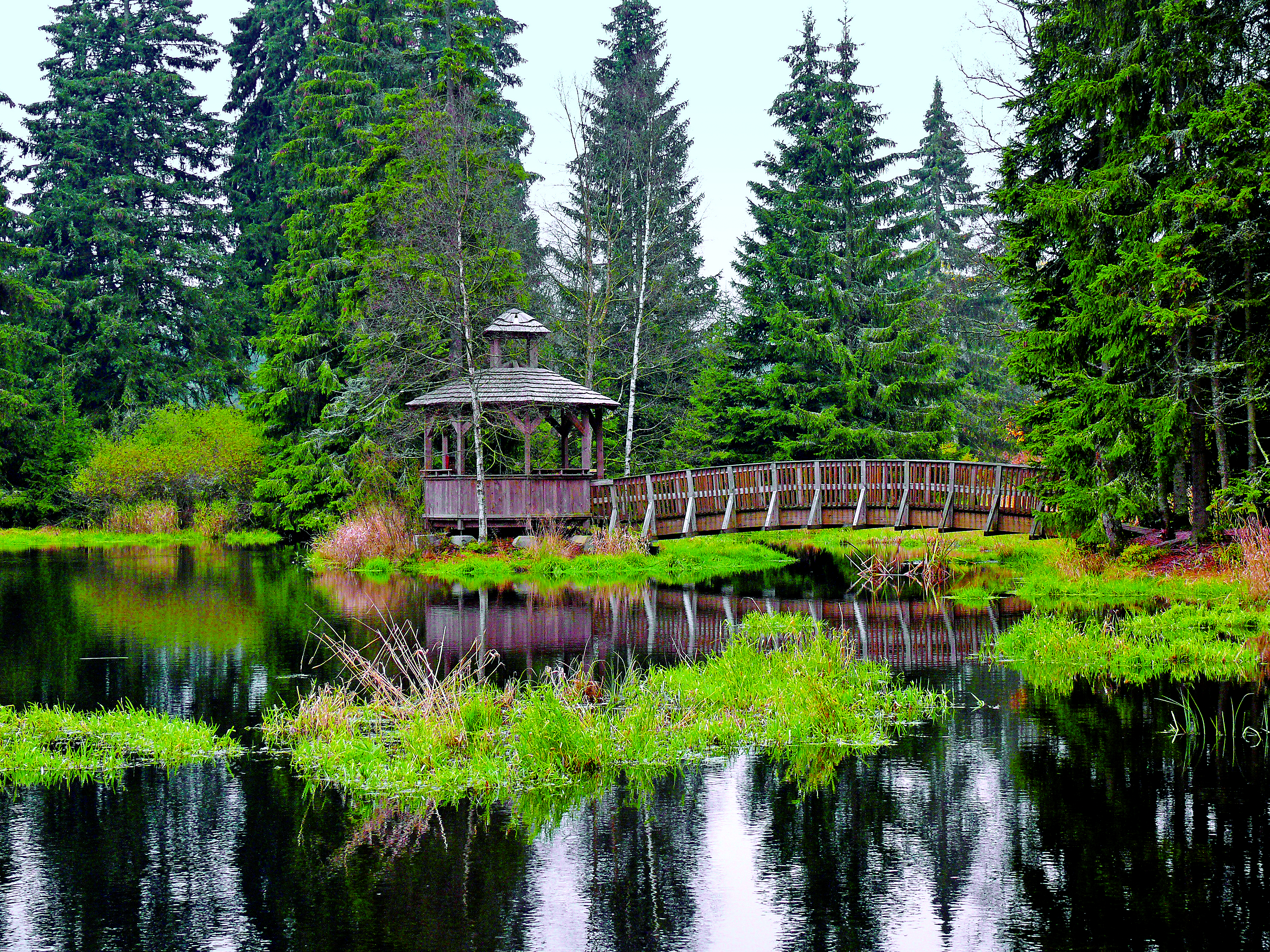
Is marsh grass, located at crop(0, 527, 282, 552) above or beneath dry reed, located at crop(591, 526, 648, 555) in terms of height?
above

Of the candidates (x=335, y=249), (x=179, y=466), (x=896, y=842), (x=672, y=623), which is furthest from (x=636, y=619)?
(x=179, y=466)

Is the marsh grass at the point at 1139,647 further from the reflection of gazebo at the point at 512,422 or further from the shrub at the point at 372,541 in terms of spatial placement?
the shrub at the point at 372,541

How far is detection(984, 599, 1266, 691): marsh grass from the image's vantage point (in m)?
12.5

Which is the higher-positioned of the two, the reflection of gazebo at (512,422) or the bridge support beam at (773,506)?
the reflection of gazebo at (512,422)

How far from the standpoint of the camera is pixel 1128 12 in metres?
19.9

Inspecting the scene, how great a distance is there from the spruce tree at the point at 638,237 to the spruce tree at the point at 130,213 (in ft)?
58.1

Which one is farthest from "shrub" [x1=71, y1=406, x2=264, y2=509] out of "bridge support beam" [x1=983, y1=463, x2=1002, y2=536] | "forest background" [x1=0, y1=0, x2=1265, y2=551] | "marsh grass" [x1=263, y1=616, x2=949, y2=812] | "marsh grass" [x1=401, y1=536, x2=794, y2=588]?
"marsh grass" [x1=263, y1=616, x2=949, y2=812]

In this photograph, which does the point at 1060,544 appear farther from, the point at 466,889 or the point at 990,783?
the point at 466,889

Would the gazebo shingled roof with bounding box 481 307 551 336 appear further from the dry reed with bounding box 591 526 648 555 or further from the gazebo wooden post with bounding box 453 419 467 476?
the dry reed with bounding box 591 526 648 555

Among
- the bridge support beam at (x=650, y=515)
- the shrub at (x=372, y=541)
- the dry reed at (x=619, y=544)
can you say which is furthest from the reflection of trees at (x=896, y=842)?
the shrub at (x=372, y=541)

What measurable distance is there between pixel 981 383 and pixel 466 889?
42.7m

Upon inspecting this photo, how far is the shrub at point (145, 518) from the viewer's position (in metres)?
39.5

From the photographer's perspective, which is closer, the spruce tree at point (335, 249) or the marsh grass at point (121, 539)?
the spruce tree at point (335, 249)

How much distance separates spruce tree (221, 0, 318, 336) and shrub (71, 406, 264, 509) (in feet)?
33.5
